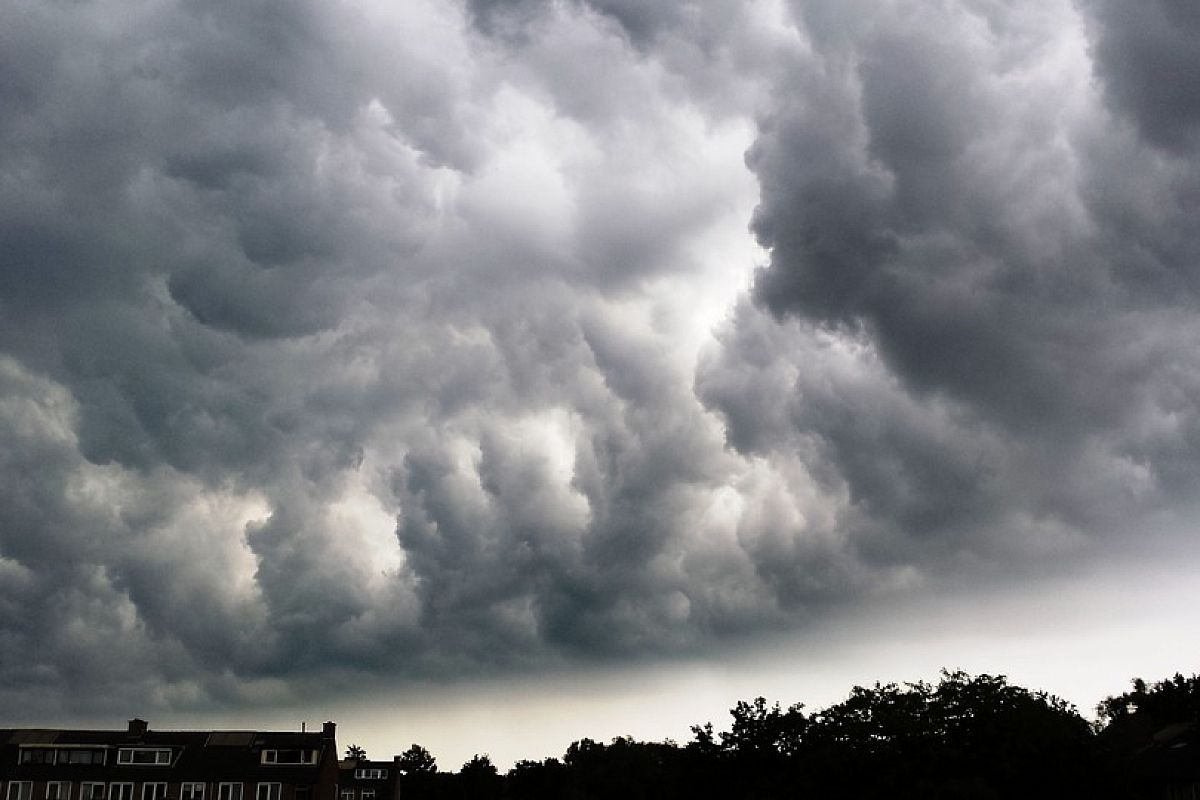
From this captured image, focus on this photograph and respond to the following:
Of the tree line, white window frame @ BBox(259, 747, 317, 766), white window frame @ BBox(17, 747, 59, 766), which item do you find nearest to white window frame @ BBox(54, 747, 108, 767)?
white window frame @ BBox(17, 747, 59, 766)

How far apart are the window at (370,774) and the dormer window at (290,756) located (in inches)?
1168

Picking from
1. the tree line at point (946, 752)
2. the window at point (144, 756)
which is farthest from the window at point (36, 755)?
the tree line at point (946, 752)

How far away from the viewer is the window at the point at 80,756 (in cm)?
12144

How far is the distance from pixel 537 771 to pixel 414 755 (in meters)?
37.8

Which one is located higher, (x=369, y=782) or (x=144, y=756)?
(x=144, y=756)

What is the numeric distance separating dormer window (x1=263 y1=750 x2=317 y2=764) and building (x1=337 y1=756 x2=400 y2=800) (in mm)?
26799

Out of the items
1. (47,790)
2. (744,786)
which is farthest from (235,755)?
(744,786)

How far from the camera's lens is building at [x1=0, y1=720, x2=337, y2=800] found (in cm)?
11919

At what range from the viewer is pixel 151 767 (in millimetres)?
122250

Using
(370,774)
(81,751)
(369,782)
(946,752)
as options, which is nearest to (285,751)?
(81,751)

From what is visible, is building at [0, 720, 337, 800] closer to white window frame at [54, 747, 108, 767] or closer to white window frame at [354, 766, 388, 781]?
white window frame at [54, 747, 108, 767]

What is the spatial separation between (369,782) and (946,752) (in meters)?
96.5

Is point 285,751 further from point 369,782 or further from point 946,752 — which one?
point 946,752

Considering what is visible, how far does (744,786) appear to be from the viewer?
9081 cm
